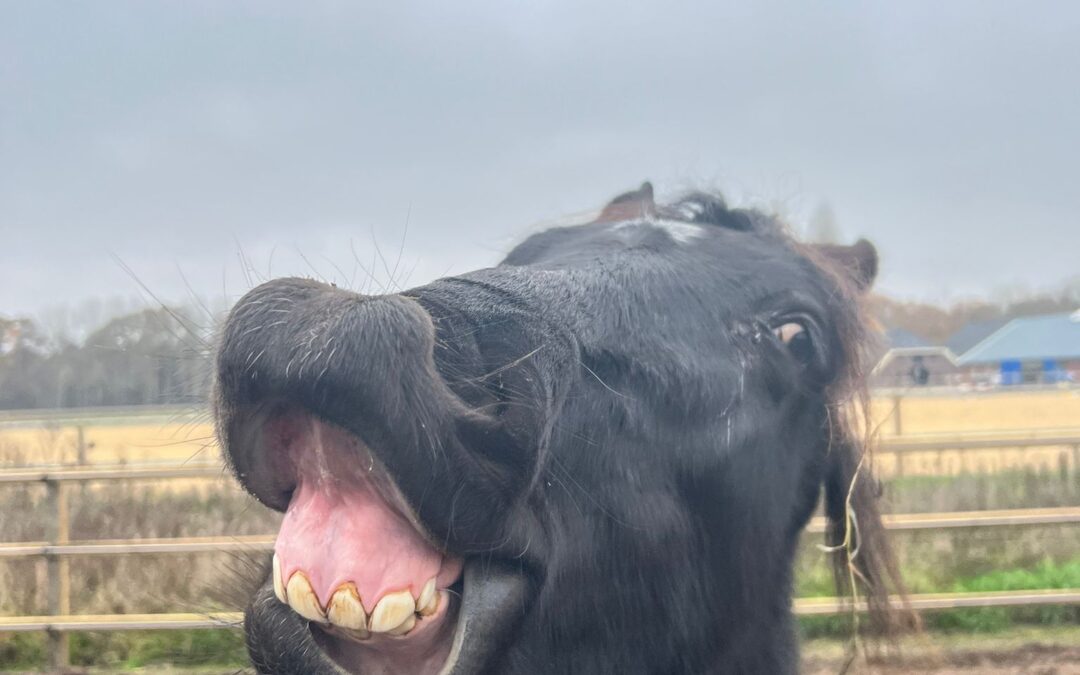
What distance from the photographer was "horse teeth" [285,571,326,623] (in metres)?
1.08

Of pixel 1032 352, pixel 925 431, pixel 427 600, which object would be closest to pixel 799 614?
pixel 925 431

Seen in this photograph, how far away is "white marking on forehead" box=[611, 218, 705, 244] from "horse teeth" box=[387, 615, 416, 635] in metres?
1.00

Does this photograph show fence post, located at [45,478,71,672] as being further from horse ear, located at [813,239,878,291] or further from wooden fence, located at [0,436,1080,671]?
horse ear, located at [813,239,878,291]

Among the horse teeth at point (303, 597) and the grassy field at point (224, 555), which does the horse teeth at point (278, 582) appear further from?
the grassy field at point (224, 555)

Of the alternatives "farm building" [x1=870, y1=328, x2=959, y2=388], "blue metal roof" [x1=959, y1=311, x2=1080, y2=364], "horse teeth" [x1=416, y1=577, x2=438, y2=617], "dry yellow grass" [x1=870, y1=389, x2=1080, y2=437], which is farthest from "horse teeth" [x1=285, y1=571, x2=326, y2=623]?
"blue metal roof" [x1=959, y1=311, x2=1080, y2=364]

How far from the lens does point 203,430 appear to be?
1.68 metres

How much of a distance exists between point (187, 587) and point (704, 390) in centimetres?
495

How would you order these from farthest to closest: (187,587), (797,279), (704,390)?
(187,587)
(797,279)
(704,390)

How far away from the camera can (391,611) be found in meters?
1.09

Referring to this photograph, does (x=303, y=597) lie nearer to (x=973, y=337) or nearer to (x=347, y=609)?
(x=347, y=609)

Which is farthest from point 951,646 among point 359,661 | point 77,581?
point 77,581

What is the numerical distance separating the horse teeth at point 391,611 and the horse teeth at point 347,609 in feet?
0.05

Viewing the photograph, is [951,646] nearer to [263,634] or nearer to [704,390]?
[704,390]

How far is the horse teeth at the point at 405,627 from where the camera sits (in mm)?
1114
